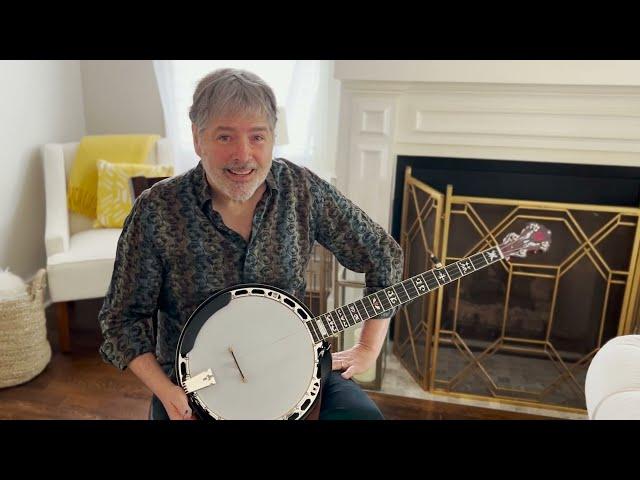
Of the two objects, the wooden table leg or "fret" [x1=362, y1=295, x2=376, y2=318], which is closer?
"fret" [x1=362, y1=295, x2=376, y2=318]

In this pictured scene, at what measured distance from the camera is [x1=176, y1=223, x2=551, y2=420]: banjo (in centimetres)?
92

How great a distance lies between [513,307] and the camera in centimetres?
210

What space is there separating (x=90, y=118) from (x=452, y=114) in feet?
7.27

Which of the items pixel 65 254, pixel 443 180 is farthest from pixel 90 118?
pixel 443 180

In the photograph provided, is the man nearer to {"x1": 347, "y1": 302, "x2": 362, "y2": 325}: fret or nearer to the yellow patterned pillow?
{"x1": 347, "y1": 302, "x2": 362, "y2": 325}: fret

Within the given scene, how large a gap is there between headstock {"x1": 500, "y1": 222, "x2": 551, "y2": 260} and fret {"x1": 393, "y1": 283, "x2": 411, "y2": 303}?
24 cm

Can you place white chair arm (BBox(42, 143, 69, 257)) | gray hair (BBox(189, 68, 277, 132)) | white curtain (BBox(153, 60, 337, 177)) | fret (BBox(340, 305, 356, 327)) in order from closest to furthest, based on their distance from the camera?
gray hair (BBox(189, 68, 277, 132))
fret (BBox(340, 305, 356, 327))
white chair arm (BBox(42, 143, 69, 257))
white curtain (BBox(153, 60, 337, 177))

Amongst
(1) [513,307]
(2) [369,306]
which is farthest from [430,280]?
(1) [513,307]

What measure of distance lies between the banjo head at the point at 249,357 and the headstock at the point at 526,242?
466 mm

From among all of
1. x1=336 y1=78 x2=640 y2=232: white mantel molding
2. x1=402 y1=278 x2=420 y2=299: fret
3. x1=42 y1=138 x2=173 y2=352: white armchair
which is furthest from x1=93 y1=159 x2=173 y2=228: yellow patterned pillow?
x1=402 y1=278 x2=420 y2=299: fret

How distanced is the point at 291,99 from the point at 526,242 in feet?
5.95

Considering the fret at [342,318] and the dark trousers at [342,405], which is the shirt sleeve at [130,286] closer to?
the dark trousers at [342,405]

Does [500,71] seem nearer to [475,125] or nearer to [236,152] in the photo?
[475,125]
